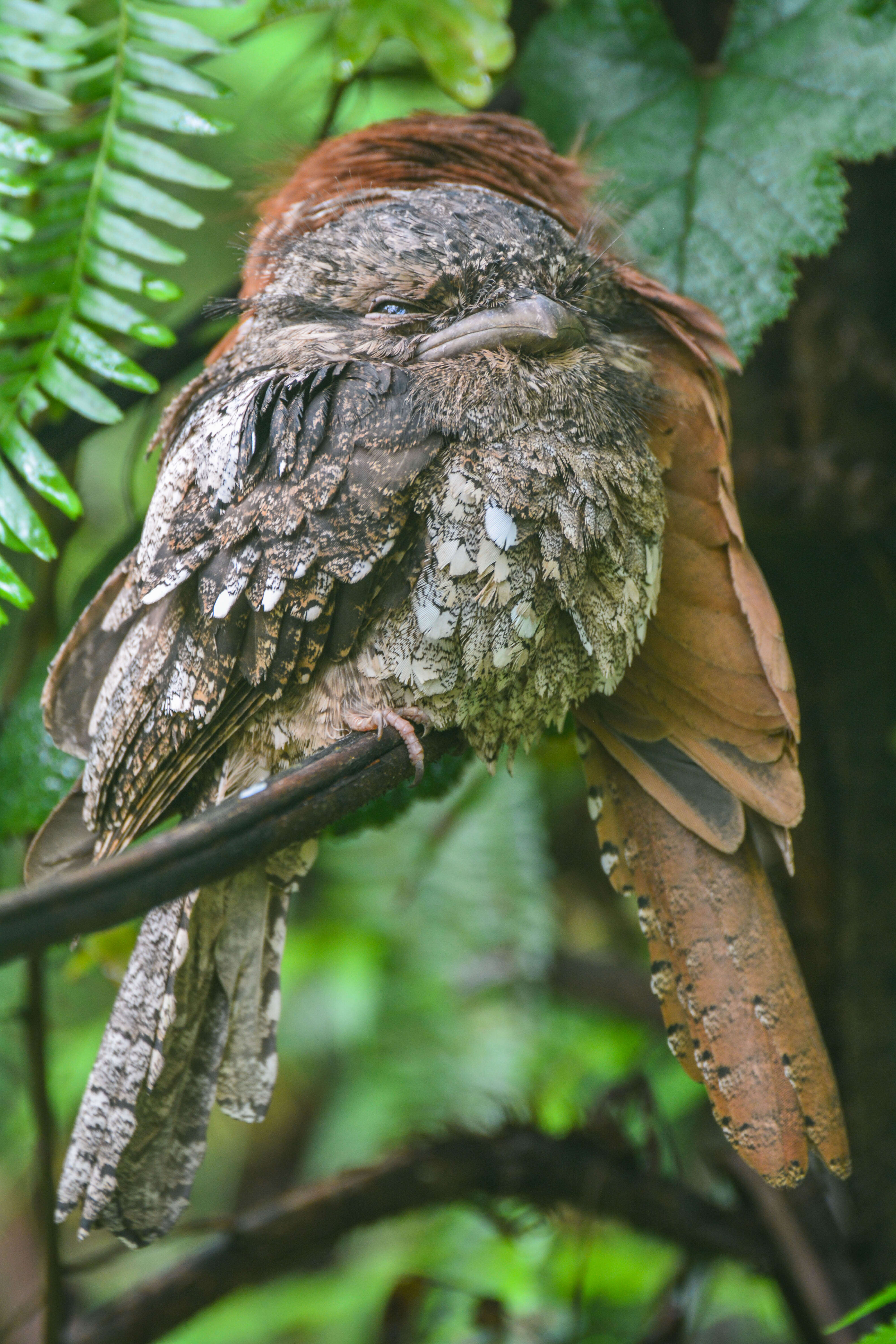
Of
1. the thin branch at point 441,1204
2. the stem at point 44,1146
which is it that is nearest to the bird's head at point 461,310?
the stem at point 44,1146

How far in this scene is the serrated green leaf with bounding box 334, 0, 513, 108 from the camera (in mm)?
1357

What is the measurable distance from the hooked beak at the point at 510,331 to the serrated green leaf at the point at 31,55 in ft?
1.88

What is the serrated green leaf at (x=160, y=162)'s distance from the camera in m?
1.10

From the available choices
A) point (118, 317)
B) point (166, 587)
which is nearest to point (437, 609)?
point (166, 587)

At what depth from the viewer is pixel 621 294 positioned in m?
1.11

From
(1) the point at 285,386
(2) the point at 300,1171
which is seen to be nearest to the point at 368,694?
(1) the point at 285,386

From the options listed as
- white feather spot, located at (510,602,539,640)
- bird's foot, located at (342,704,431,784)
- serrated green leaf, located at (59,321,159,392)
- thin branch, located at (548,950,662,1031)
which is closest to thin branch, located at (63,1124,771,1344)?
thin branch, located at (548,950,662,1031)

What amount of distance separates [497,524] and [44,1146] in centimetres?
109

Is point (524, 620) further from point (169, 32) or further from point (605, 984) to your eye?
point (605, 984)

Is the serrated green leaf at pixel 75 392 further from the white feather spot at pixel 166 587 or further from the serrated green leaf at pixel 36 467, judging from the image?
the white feather spot at pixel 166 587

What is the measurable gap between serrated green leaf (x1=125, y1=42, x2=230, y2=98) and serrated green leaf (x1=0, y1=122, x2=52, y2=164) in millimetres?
180

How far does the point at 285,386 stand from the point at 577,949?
91.0 inches

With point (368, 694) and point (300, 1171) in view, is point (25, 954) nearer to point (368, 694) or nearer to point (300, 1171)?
point (368, 694)

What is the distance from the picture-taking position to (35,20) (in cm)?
114
